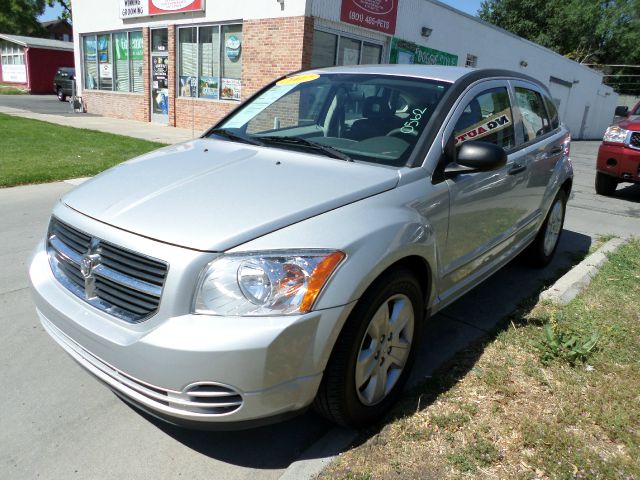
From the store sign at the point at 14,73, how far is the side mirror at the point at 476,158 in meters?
41.6

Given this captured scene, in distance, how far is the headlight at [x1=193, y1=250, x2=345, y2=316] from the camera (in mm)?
2006

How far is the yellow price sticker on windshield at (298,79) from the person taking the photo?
3805 mm

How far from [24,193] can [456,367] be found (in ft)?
20.4

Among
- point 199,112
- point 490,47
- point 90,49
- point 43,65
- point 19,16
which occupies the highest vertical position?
point 19,16

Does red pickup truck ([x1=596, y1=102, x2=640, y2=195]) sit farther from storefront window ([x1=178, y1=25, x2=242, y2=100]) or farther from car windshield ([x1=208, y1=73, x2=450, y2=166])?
storefront window ([x1=178, y1=25, x2=242, y2=100])

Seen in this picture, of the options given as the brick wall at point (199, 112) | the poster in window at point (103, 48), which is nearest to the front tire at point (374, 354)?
the brick wall at point (199, 112)

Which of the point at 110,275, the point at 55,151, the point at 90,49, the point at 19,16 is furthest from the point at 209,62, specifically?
the point at 19,16

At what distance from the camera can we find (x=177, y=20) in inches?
640

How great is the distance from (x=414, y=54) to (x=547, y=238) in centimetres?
1293

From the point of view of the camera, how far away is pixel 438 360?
3275 mm

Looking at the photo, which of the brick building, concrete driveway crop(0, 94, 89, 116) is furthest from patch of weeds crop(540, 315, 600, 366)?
concrete driveway crop(0, 94, 89, 116)

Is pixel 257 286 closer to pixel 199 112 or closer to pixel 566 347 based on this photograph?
pixel 566 347

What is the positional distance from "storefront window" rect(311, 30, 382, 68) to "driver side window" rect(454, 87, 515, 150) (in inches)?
408

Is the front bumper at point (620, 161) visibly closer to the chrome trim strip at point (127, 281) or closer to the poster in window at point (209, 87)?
the chrome trim strip at point (127, 281)
